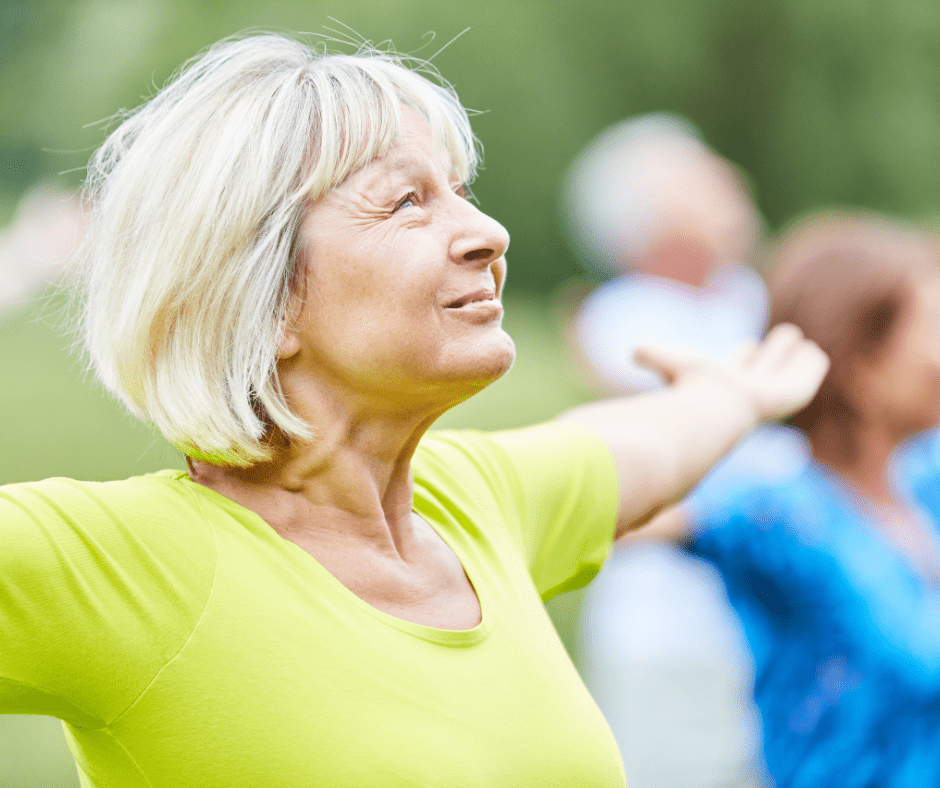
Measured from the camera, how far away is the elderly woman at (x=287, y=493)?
1.07 m

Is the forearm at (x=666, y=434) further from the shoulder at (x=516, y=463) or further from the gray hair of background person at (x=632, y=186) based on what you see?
the gray hair of background person at (x=632, y=186)

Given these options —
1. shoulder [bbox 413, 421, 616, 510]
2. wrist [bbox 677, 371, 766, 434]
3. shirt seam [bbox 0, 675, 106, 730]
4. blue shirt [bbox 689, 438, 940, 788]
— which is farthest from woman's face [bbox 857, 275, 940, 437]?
shirt seam [bbox 0, 675, 106, 730]

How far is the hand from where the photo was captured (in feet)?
6.48

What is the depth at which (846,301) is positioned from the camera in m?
2.67

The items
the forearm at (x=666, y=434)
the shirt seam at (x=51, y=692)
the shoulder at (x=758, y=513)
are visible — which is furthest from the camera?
the shoulder at (x=758, y=513)

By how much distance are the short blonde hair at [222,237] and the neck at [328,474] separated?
0.03 m

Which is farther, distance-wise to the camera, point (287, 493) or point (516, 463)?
point (516, 463)

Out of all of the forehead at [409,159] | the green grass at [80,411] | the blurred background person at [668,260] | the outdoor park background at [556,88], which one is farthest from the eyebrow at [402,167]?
the outdoor park background at [556,88]

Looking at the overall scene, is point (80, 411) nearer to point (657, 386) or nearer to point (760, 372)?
point (657, 386)

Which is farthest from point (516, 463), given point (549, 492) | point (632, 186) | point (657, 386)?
point (632, 186)

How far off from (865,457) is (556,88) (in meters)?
8.24

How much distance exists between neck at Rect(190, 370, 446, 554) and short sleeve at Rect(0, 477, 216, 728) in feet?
0.48

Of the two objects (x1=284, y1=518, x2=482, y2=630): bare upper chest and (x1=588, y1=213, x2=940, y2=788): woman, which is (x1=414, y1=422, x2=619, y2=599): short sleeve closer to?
(x1=284, y1=518, x2=482, y2=630): bare upper chest

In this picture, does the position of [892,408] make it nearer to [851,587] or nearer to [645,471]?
[851,587]
